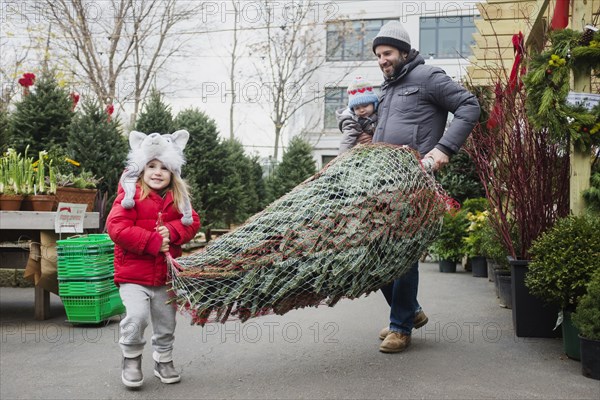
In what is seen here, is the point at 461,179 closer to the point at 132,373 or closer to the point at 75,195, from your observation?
the point at 75,195

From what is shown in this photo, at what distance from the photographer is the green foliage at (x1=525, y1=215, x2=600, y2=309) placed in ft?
12.4

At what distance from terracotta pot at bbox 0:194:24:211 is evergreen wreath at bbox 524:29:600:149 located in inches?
183

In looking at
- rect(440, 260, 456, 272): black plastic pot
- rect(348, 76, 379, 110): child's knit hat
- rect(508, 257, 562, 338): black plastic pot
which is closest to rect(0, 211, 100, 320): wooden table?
rect(348, 76, 379, 110): child's knit hat

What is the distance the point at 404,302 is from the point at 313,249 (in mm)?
1286

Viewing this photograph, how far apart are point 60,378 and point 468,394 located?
259 cm

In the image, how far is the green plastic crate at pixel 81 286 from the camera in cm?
520

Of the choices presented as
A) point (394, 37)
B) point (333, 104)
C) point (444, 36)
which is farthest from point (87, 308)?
point (444, 36)

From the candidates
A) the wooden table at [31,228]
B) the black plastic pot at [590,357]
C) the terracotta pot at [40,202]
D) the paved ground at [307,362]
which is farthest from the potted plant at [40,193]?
the black plastic pot at [590,357]

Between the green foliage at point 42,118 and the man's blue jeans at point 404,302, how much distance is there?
6.20m

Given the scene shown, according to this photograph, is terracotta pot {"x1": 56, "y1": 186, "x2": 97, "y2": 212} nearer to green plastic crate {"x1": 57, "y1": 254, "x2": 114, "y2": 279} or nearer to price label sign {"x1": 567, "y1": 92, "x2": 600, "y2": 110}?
green plastic crate {"x1": 57, "y1": 254, "x2": 114, "y2": 279}

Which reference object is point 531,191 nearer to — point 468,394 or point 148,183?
point 468,394

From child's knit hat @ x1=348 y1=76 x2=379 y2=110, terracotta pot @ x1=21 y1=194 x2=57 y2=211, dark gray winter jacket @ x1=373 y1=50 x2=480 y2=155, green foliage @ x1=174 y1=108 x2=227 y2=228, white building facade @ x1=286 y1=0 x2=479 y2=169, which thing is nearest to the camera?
dark gray winter jacket @ x1=373 y1=50 x2=480 y2=155

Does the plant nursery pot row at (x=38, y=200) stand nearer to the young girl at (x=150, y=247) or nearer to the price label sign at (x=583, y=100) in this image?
the young girl at (x=150, y=247)

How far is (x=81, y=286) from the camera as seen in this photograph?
17.1 ft
